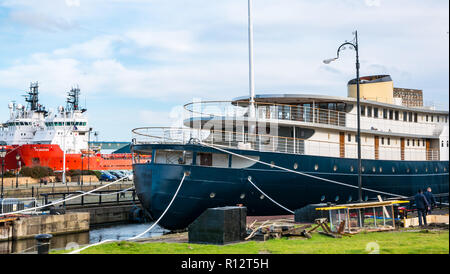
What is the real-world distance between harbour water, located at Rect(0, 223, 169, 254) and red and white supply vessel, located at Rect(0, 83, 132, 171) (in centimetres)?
4034

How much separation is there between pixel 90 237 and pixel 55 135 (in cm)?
5124

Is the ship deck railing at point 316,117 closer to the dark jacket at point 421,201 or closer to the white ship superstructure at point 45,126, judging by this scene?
the dark jacket at point 421,201

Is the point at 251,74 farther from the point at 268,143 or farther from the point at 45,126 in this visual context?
the point at 45,126

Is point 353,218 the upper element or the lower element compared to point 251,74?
lower

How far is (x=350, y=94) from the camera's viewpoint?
3009 centimetres

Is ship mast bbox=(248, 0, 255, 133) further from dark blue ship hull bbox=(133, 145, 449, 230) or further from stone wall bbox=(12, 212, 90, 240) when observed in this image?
stone wall bbox=(12, 212, 90, 240)

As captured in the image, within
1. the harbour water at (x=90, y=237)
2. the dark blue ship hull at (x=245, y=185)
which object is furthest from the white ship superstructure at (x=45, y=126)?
the dark blue ship hull at (x=245, y=185)

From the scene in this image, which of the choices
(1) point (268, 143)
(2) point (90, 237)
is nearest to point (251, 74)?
(1) point (268, 143)

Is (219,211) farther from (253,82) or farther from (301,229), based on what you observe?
(253,82)

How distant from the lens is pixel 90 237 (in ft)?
79.9

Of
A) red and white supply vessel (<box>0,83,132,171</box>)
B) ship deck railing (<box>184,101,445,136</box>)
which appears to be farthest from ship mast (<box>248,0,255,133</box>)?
red and white supply vessel (<box>0,83,132,171</box>)

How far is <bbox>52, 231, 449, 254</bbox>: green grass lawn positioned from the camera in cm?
1110
